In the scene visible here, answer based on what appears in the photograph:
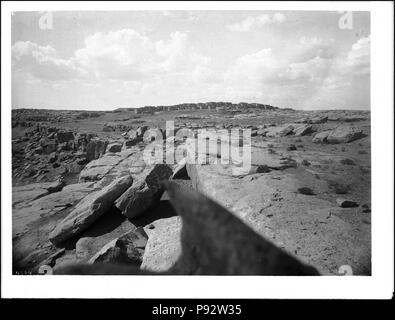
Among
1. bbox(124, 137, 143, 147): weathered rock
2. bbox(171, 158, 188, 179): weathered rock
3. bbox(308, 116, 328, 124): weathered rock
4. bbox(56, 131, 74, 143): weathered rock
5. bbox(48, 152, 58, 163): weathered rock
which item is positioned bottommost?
bbox(171, 158, 188, 179): weathered rock

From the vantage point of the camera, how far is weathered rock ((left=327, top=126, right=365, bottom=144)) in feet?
22.8

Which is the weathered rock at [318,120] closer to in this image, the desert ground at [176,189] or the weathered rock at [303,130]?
the desert ground at [176,189]

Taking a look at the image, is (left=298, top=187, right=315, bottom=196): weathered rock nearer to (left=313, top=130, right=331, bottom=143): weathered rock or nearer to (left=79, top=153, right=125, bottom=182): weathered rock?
(left=313, top=130, right=331, bottom=143): weathered rock

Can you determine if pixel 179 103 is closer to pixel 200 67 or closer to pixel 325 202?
pixel 200 67

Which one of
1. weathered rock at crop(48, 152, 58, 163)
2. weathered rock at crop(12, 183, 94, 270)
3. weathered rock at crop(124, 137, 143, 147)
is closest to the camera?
weathered rock at crop(12, 183, 94, 270)

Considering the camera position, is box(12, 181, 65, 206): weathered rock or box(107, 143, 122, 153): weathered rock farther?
box(107, 143, 122, 153): weathered rock

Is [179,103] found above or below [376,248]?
above

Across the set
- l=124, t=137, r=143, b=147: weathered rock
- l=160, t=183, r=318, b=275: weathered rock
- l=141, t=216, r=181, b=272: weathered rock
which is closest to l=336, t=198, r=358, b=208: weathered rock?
l=160, t=183, r=318, b=275: weathered rock

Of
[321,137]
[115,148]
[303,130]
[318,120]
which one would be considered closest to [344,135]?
[321,137]

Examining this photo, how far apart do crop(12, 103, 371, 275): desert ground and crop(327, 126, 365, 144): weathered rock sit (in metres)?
0.04

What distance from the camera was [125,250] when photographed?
5477 mm
